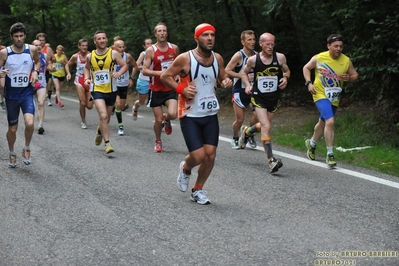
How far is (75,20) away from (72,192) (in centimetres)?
2598

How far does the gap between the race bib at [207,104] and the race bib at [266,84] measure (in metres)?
2.67

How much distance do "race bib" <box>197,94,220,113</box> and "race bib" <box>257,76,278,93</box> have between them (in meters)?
2.67

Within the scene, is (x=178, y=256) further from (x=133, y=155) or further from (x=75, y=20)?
(x=75, y=20)

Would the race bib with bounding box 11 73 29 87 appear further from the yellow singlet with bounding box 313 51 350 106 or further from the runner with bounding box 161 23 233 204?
the yellow singlet with bounding box 313 51 350 106

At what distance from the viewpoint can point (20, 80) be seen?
10.3 metres

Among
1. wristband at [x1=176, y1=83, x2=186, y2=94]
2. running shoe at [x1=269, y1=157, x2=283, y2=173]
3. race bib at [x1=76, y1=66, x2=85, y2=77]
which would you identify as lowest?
running shoe at [x1=269, y1=157, x2=283, y2=173]

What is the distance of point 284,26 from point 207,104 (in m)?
11.3

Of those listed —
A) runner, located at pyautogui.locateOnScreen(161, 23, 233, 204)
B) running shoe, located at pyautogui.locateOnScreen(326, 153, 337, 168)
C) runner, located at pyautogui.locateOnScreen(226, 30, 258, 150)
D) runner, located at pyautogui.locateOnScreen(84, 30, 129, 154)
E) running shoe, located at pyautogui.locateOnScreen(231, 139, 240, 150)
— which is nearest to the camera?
runner, located at pyautogui.locateOnScreen(161, 23, 233, 204)

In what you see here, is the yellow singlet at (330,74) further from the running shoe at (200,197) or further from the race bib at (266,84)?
the running shoe at (200,197)

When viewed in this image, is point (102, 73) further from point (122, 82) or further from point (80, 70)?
point (80, 70)

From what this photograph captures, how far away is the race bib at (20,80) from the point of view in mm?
10258

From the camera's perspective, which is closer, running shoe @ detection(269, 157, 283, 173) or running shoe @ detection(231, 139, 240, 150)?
running shoe @ detection(269, 157, 283, 173)

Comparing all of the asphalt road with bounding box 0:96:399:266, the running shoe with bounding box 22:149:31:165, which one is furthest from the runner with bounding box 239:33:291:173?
the running shoe with bounding box 22:149:31:165

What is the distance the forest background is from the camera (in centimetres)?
1236
